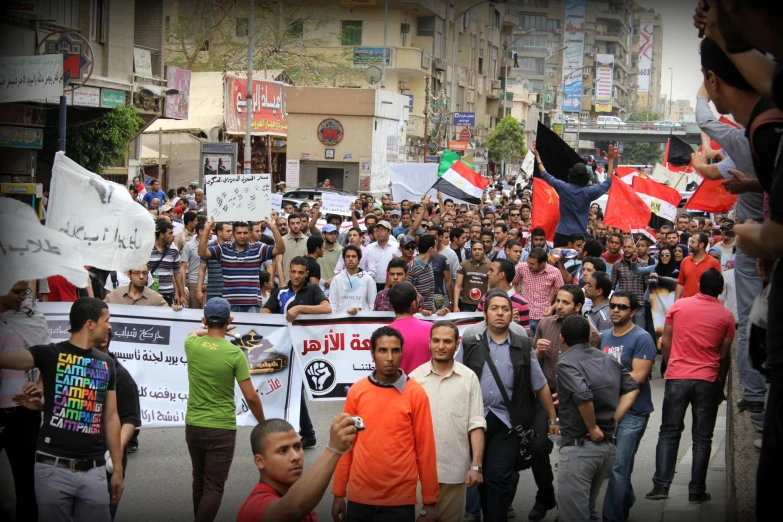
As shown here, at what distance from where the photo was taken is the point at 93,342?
18.1ft

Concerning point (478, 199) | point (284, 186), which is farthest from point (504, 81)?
point (478, 199)

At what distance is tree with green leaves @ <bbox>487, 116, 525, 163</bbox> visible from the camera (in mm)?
76750

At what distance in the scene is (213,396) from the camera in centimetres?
656

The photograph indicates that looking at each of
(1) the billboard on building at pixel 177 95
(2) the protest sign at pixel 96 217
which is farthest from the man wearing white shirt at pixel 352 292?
(1) the billboard on building at pixel 177 95

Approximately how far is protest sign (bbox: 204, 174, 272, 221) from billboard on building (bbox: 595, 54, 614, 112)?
164299mm

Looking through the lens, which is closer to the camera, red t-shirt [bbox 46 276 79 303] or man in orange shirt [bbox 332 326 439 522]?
man in orange shirt [bbox 332 326 439 522]

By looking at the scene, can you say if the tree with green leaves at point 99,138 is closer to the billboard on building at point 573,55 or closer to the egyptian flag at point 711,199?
the egyptian flag at point 711,199

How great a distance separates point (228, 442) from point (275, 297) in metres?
3.07

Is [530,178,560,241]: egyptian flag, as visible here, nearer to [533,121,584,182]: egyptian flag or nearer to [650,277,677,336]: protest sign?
[533,121,584,182]: egyptian flag

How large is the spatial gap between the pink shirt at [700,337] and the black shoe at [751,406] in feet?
1.14

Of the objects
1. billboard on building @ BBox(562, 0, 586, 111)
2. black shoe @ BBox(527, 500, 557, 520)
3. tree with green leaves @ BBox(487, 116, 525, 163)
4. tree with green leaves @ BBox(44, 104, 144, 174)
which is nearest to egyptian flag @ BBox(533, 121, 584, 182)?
black shoe @ BBox(527, 500, 557, 520)

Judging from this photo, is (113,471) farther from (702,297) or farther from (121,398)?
(702,297)

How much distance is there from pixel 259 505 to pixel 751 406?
4.92 m

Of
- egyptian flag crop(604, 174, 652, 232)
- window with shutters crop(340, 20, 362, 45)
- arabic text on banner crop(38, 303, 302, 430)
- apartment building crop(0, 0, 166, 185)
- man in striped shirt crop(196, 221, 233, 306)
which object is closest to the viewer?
arabic text on banner crop(38, 303, 302, 430)
